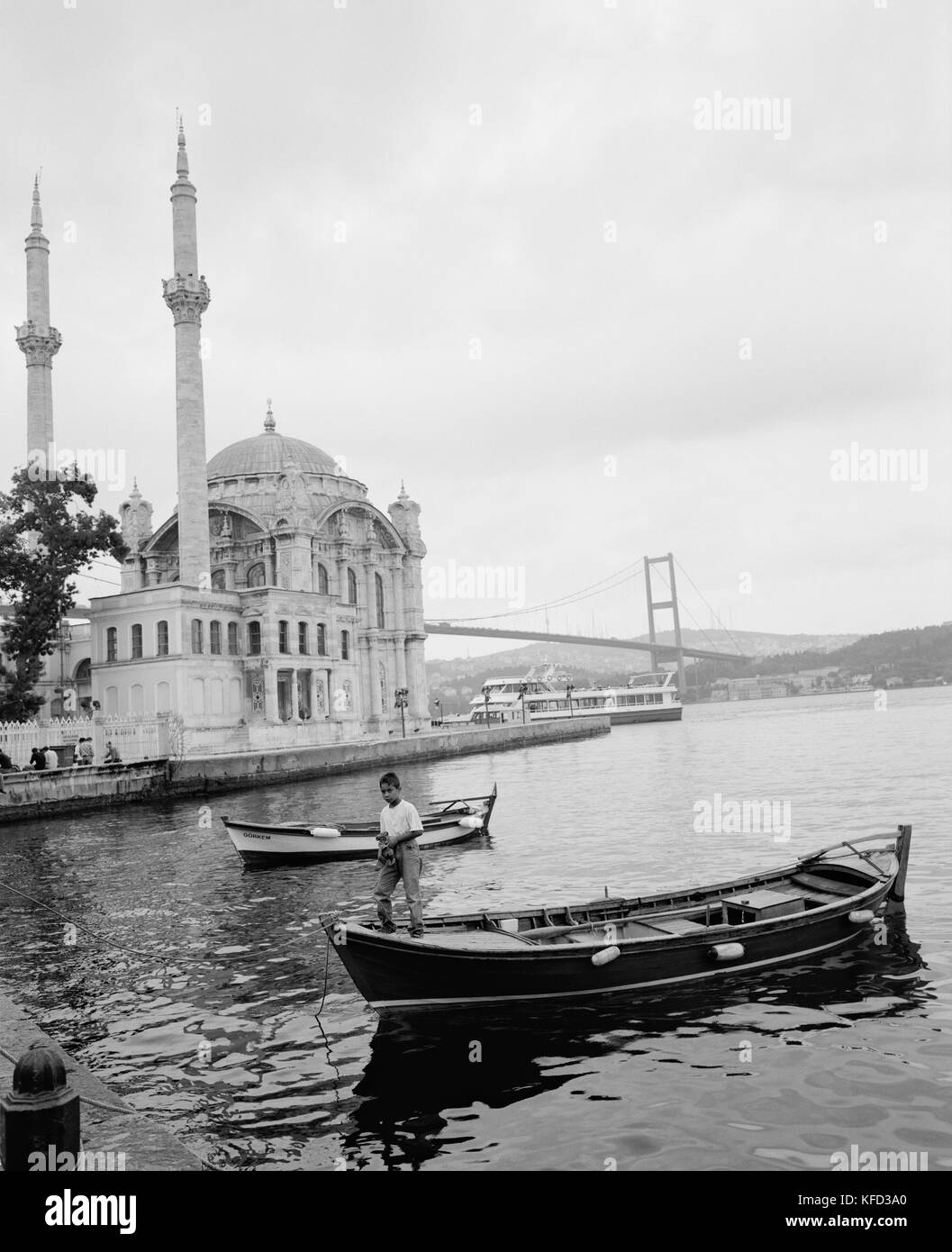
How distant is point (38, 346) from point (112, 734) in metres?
21.9

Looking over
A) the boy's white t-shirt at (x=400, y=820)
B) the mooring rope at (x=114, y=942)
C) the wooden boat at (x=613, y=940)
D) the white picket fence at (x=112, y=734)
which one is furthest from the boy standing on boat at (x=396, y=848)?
the white picket fence at (x=112, y=734)

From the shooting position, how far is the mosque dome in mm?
70625

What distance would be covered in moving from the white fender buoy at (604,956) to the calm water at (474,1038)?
544mm

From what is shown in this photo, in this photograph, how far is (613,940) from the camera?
34.8ft

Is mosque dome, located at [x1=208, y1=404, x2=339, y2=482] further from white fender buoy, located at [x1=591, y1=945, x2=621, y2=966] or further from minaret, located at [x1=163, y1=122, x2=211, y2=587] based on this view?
white fender buoy, located at [x1=591, y1=945, x2=621, y2=966]

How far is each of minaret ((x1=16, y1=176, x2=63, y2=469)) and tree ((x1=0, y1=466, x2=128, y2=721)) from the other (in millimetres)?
8813

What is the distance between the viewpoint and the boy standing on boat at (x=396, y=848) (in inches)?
433

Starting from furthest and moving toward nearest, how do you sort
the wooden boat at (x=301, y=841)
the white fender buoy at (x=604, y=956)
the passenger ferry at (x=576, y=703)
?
the passenger ferry at (x=576, y=703), the wooden boat at (x=301, y=841), the white fender buoy at (x=604, y=956)

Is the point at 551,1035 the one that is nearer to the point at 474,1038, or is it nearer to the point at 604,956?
the point at 474,1038

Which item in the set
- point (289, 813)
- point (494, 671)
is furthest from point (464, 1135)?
point (494, 671)

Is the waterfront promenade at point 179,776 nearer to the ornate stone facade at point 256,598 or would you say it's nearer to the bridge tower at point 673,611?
the ornate stone facade at point 256,598

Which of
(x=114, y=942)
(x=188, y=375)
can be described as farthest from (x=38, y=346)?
(x=114, y=942)

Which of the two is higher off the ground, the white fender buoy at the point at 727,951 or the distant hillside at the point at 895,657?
the distant hillside at the point at 895,657
